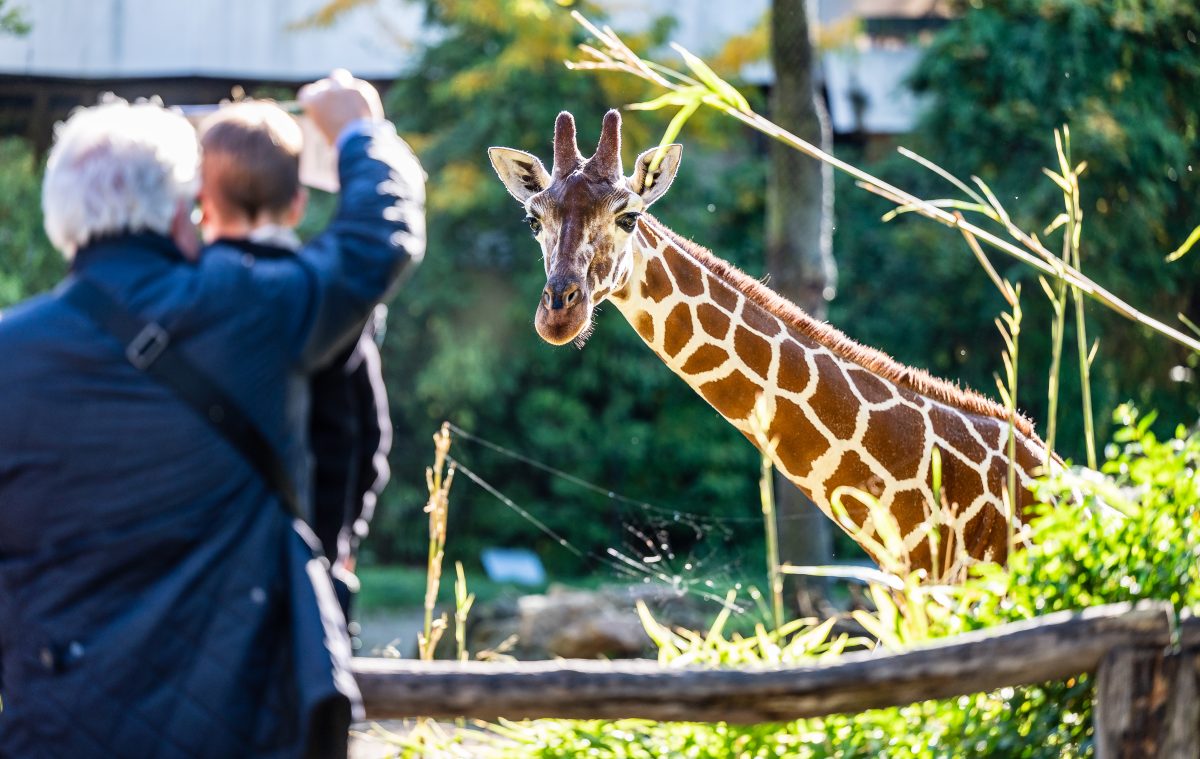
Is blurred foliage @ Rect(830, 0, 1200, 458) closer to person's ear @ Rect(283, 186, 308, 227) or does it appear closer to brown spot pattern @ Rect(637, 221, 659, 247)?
brown spot pattern @ Rect(637, 221, 659, 247)

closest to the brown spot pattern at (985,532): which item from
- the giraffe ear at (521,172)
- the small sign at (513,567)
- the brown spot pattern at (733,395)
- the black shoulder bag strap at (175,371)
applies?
the brown spot pattern at (733,395)

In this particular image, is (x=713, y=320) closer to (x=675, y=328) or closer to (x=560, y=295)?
(x=675, y=328)

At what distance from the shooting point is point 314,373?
231 cm

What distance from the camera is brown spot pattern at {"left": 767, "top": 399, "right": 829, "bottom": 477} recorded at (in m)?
4.03

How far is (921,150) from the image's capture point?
11.4 m

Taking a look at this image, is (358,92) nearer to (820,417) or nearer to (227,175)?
(227,175)

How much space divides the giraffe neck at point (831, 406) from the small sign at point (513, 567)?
6503 mm

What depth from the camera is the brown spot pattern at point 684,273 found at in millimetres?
4219

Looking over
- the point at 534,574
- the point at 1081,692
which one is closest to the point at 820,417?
the point at 1081,692

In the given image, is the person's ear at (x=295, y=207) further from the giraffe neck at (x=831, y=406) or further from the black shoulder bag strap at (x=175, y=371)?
the giraffe neck at (x=831, y=406)

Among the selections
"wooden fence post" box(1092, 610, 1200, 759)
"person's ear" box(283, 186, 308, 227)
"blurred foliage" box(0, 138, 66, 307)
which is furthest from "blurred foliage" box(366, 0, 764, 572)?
"person's ear" box(283, 186, 308, 227)

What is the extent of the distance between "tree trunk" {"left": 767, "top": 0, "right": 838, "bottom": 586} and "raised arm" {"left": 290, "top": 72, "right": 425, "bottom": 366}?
6.10 m

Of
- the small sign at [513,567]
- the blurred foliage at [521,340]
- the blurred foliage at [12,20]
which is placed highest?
the blurred foliage at [12,20]

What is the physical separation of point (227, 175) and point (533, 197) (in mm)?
1856
